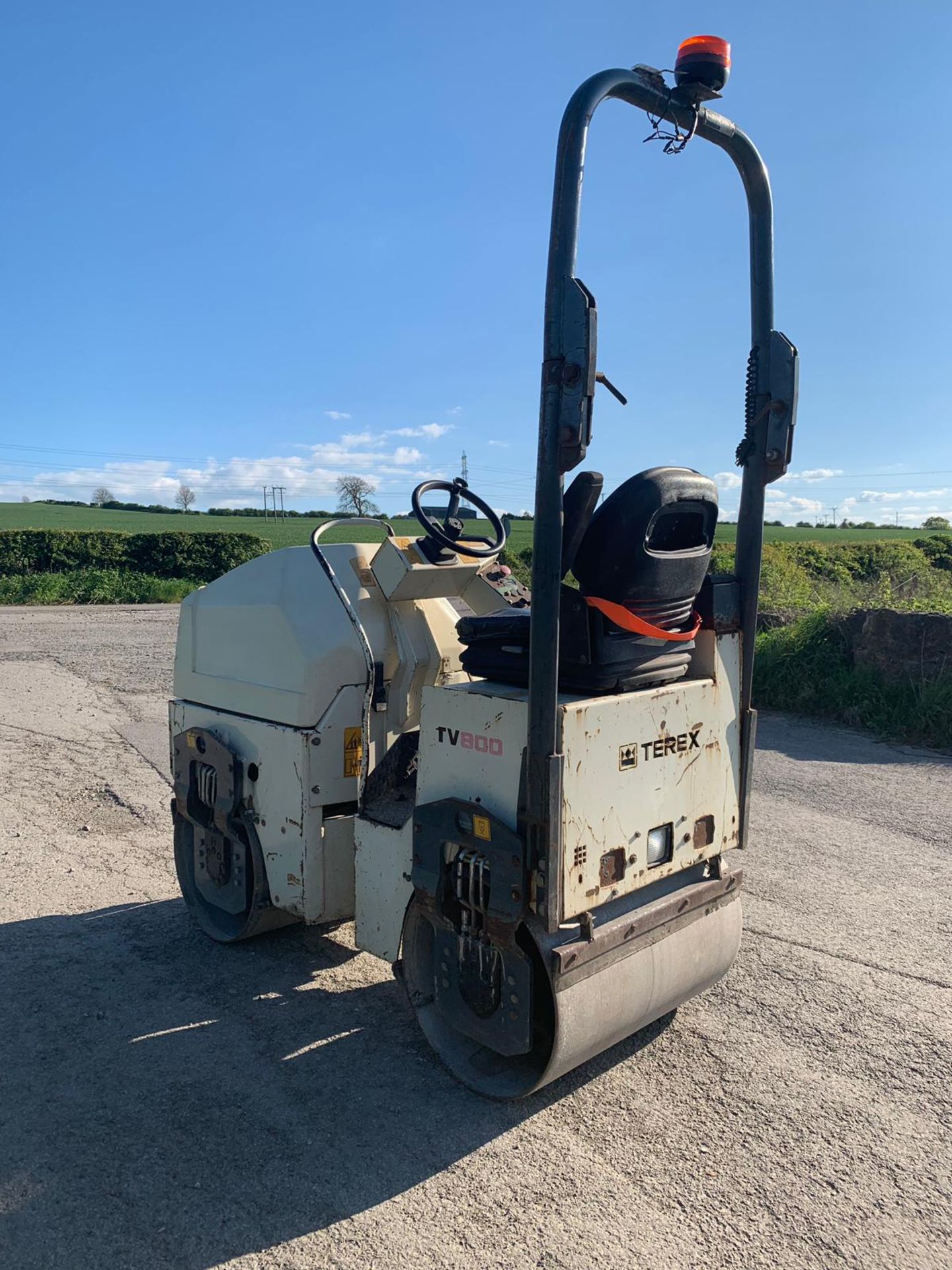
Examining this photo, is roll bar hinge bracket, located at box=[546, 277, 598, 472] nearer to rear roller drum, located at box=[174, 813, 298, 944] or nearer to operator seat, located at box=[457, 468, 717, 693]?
operator seat, located at box=[457, 468, 717, 693]

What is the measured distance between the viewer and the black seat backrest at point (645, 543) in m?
2.64

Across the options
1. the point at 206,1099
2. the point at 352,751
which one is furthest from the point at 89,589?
the point at 206,1099

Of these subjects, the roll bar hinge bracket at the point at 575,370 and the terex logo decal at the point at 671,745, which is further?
the terex logo decal at the point at 671,745

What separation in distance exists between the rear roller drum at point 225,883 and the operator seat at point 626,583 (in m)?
1.55

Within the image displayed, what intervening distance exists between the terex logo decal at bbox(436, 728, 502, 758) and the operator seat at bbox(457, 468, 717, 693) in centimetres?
25

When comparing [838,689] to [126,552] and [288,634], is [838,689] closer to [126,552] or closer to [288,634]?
[288,634]

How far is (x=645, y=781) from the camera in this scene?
114 inches

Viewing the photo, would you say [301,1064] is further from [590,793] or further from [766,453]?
[766,453]

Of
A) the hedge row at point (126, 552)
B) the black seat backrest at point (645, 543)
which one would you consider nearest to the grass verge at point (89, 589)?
the hedge row at point (126, 552)

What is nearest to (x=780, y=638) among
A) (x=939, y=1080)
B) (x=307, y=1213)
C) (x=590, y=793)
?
(x=939, y=1080)

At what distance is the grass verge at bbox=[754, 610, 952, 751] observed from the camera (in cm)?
832

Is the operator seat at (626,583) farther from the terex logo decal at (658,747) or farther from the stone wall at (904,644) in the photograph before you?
the stone wall at (904,644)

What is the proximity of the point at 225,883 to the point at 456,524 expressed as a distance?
6.06 feet

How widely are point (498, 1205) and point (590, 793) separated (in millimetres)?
1106
